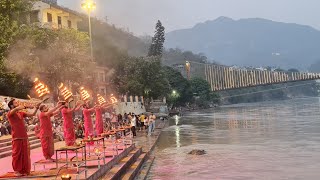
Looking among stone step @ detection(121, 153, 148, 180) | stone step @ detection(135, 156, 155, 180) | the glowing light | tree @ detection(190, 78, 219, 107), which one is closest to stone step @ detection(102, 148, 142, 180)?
stone step @ detection(121, 153, 148, 180)

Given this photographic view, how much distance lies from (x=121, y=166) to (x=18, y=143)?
4704 mm

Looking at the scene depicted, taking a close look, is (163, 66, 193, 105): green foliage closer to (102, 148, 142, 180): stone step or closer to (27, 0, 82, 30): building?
(27, 0, 82, 30): building

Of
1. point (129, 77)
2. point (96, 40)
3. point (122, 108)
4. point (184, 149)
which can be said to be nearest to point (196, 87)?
point (96, 40)

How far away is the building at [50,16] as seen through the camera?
64.2m

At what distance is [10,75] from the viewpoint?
37.8 meters

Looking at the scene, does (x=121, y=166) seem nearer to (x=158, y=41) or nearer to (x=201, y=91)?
(x=158, y=41)

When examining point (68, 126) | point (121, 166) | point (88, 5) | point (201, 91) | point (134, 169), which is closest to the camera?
point (121, 166)

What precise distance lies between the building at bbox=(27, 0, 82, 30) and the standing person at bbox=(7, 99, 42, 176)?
50277 mm

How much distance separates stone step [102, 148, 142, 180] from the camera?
1406 cm

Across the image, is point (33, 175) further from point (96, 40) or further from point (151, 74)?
point (96, 40)

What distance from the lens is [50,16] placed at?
68812mm

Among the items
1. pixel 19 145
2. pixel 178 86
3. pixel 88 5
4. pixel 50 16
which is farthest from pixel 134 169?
pixel 178 86

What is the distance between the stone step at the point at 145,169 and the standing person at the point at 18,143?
579 cm

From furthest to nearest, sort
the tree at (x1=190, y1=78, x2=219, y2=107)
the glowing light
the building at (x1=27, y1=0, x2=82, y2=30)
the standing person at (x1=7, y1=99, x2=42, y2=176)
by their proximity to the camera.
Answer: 1. the tree at (x1=190, y1=78, x2=219, y2=107)
2. the building at (x1=27, y1=0, x2=82, y2=30)
3. the glowing light
4. the standing person at (x1=7, y1=99, x2=42, y2=176)
